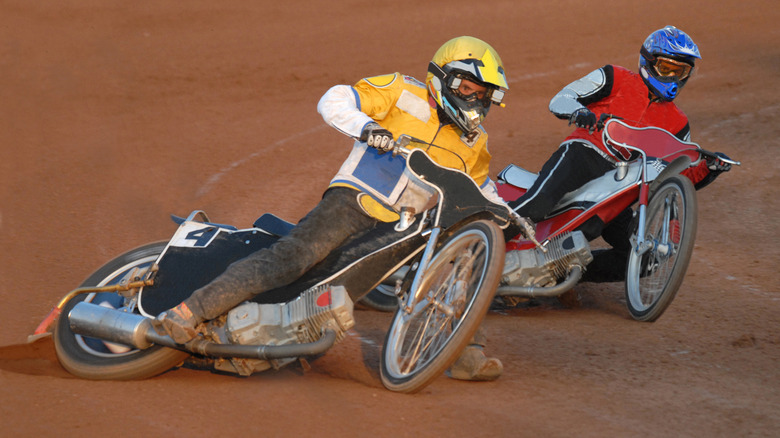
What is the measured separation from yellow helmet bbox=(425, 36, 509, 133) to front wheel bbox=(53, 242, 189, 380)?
1.91 metres

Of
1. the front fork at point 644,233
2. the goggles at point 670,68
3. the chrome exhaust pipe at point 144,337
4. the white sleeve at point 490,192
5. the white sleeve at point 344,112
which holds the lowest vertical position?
the chrome exhaust pipe at point 144,337

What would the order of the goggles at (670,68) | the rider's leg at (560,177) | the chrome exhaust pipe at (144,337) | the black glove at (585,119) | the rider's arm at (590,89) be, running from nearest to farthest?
the chrome exhaust pipe at (144,337) < the black glove at (585,119) < the rider's leg at (560,177) < the goggles at (670,68) < the rider's arm at (590,89)

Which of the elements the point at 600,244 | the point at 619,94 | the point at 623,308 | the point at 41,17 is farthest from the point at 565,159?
the point at 41,17

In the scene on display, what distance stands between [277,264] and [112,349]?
1.03 metres

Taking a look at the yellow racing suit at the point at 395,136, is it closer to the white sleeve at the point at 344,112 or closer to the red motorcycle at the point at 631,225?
the white sleeve at the point at 344,112

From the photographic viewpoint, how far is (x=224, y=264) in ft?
16.0

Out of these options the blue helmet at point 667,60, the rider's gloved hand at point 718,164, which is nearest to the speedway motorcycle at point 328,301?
the rider's gloved hand at point 718,164

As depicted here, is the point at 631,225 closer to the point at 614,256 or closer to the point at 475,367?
the point at 614,256

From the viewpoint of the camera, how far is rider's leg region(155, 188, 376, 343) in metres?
4.39

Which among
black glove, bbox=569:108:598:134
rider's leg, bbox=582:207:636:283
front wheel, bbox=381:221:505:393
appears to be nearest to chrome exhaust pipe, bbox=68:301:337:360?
front wheel, bbox=381:221:505:393

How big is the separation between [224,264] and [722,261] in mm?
4285

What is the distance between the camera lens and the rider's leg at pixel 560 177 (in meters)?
6.00

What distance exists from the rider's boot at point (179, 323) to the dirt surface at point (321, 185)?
270 mm

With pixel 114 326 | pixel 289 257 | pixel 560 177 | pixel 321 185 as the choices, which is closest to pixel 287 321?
pixel 289 257
